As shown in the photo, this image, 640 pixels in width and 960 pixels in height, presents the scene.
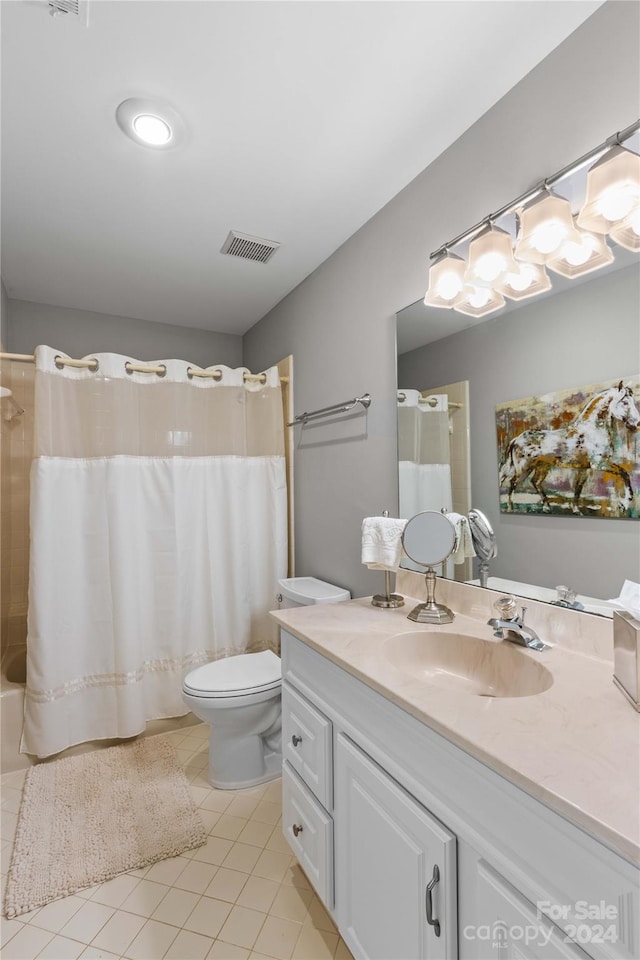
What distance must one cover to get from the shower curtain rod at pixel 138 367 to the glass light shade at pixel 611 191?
1.82 metres

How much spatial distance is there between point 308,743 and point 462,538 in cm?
77

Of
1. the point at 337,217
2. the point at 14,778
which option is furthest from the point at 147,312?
the point at 14,778

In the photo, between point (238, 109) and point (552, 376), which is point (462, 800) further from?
point (238, 109)

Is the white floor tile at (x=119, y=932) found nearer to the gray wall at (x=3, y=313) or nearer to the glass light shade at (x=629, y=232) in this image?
the glass light shade at (x=629, y=232)

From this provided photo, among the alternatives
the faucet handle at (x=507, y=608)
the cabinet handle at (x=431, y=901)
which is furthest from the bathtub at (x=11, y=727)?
the faucet handle at (x=507, y=608)

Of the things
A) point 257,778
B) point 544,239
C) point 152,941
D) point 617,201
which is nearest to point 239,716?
point 257,778

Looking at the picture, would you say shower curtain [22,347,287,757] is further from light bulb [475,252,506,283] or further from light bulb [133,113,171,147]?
light bulb [475,252,506,283]

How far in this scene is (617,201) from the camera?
1.06 metres

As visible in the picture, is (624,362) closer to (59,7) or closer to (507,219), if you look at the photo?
(507,219)

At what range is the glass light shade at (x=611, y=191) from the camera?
3.32 ft

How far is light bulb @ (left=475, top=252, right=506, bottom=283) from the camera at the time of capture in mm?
1327

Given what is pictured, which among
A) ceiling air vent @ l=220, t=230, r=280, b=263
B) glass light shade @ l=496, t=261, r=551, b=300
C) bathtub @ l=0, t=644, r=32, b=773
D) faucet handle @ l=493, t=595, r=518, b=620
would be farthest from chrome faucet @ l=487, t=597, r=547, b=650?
bathtub @ l=0, t=644, r=32, b=773

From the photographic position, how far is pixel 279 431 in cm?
274

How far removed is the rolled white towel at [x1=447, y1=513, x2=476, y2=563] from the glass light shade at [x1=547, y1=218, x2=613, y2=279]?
0.74 m
